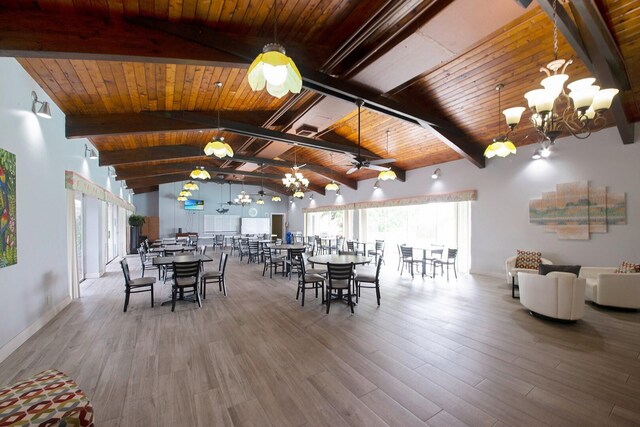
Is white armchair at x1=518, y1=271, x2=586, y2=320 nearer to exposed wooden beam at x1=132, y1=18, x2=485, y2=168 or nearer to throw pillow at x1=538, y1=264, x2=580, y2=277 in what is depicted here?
throw pillow at x1=538, y1=264, x2=580, y2=277

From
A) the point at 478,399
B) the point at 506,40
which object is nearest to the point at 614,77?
the point at 506,40

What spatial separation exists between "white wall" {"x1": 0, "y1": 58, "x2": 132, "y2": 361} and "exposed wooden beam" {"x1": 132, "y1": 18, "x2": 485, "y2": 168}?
1.77 m

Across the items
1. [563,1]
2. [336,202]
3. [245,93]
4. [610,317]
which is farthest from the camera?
[336,202]

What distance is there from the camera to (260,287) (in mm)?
5523

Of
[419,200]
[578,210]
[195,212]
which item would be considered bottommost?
[578,210]

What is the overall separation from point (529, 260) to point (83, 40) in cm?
760

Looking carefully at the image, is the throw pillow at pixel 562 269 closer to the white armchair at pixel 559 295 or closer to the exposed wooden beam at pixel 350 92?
the white armchair at pixel 559 295

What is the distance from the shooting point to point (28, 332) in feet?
10.0

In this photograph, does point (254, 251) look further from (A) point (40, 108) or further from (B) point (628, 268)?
(B) point (628, 268)

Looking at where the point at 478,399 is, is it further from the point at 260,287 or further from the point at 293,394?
the point at 260,287

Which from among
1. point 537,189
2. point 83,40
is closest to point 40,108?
point 83,40

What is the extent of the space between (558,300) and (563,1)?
3.47m

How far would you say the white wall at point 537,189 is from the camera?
15.0 ft

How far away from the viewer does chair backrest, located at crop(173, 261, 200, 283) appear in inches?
156
